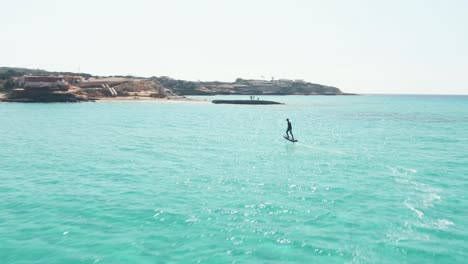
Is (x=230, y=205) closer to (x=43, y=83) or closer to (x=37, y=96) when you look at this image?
(x=37, y=96)

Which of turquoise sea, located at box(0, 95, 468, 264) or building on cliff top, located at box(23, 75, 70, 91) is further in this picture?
building on cliff top, located at box(23, 75, 70, 91)

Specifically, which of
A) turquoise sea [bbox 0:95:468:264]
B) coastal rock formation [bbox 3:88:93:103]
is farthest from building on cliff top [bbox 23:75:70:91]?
turquoise sea [bbox 0:95:468:264]

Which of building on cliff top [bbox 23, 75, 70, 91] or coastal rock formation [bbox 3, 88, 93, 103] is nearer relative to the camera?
coastal rock formation [bbox 3, 88, 93, 103]

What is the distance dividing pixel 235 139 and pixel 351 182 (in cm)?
2465

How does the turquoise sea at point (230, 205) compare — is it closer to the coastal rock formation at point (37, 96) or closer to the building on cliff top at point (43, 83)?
the coastal rock formation at point (37, 96)

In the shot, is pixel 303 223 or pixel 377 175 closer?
pixel 303 223

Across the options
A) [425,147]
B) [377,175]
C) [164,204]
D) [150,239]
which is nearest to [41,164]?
[164,204]

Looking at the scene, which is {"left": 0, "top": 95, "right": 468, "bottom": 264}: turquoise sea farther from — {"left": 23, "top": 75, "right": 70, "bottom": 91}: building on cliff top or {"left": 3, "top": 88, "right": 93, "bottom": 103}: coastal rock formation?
{"left": 23, "top": 75, "right": 70, "bottom": 91}: building on cliff top

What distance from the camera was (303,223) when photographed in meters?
17.1

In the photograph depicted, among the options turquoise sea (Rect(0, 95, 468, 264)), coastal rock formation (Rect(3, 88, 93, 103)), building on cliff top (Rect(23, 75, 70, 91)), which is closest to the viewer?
turquoise sea (Rect(0, 95, 468, 264))

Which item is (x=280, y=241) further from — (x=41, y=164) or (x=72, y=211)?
(x=41, y=164)

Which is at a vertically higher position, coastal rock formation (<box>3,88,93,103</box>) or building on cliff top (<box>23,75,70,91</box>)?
building on cliff top (<box>23,75,70,91</box>)

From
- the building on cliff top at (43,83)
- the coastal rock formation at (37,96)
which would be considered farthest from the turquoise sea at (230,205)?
the building on cliff top at (43,83)

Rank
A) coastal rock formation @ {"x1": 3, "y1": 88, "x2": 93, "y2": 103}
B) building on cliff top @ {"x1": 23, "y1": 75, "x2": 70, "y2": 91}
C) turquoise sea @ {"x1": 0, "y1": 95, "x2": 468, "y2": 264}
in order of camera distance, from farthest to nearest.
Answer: building on cliff top @ {"x1": 23, "y1": 75, "x2": 70, "y2": 91}, coastal rock formation @ {"x1": 3, "y1": 88, "x2": 93, "y2": 103}, turquoise sea @ {"x1": 0, "y1": 95, "x2": 468, "y2": 264}
